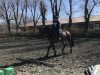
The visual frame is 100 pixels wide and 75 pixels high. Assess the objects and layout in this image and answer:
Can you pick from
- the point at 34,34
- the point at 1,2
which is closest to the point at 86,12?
the point at 34,34

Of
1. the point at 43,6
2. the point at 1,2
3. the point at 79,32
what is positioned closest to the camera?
the point at 79,32

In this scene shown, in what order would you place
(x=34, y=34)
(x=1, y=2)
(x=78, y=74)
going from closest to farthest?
(x=78, y=74), (x=34, y=34), (x=1, y=2)

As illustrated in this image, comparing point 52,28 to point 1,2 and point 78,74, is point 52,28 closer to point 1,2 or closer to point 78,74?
point 78,74

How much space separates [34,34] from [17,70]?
3663 centimetres

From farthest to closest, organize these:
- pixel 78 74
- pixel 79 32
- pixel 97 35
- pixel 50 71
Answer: pixel 79 32 < pixel 97 35 < pixel 50 71 < pixel 78 74

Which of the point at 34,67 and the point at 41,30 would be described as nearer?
the point at 34,67

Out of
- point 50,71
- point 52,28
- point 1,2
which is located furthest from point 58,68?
point 1,2

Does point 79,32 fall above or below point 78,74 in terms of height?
below

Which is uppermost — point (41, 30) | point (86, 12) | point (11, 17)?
point (41, 30)

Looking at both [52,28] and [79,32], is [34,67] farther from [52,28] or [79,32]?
[79,32]

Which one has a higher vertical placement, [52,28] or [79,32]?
[52,28]

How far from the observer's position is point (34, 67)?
46.2 feet

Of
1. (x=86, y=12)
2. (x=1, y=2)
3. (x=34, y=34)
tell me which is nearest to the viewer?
(x=34, y=34)

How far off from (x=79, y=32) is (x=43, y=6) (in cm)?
3018
